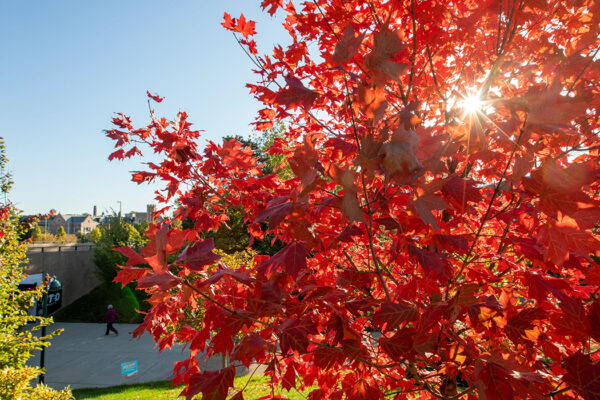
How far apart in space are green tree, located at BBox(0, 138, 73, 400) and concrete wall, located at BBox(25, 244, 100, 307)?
51.8 ft

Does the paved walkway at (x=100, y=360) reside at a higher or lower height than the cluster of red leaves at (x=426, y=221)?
lower

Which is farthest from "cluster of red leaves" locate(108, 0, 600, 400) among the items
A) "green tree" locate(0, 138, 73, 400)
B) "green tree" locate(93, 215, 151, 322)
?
→ "green tree" locate(93, 215, 151, 322)

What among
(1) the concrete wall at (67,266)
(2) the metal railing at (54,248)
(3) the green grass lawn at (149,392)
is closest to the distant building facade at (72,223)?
(2) the metal railing at (54,248)

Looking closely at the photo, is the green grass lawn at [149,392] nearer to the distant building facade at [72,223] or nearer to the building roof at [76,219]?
the distant building facade at [72,223]

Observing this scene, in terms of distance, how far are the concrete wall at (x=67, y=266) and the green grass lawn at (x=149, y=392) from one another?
44.8 feet

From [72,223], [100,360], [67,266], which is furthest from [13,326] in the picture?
[72,223]

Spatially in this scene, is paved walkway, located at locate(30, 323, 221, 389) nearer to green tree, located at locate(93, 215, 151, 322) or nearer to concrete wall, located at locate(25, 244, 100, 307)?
green tree, located at locate(93, 215, 151, 322)

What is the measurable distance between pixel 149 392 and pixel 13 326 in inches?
161

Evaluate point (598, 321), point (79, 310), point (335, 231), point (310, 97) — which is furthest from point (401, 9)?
point (79, 310)

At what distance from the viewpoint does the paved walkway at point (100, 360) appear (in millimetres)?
9570

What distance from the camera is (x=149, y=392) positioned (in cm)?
824

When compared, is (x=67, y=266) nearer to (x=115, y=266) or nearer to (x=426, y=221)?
(x=115, y=266)

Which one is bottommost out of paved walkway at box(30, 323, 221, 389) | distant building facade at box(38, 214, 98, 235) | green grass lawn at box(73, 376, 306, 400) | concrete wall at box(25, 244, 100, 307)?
paved walkway at box(30, 323, 221, 389)

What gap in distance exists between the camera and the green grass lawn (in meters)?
7.77
